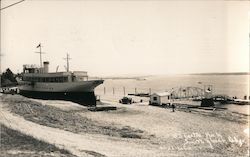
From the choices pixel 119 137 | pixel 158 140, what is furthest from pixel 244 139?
pixel 119 137

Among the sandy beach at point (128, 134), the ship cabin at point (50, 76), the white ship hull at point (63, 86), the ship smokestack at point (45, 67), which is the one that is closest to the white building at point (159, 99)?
the white ship hull at point (63, 86)

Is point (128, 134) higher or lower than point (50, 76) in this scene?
lower

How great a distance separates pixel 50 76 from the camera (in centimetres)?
5522

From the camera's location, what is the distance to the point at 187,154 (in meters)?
18.3

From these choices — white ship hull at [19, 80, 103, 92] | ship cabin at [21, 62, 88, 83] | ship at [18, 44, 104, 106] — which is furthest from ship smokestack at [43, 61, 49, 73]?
white ship hull at [19, 80, 103, 92]

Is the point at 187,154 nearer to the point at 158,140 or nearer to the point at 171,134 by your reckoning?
the point at 158,140

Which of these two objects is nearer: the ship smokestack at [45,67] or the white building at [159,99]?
the white building at [159,99]

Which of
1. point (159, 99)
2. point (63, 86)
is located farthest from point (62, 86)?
point (159, 99)

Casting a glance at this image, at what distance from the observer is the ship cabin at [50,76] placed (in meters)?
54.5

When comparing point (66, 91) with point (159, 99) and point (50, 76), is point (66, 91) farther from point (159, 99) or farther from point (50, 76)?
point (159, 99)

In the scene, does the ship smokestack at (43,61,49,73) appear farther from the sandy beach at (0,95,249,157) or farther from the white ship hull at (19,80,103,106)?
the sandy beach at (0,95,249,157)

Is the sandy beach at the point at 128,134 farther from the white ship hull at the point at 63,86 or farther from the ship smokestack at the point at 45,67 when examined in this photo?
the ship smokestack at the point at 45,67

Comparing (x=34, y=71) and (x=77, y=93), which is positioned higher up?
(x=34, y=71)

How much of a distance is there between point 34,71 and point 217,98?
122 ft
